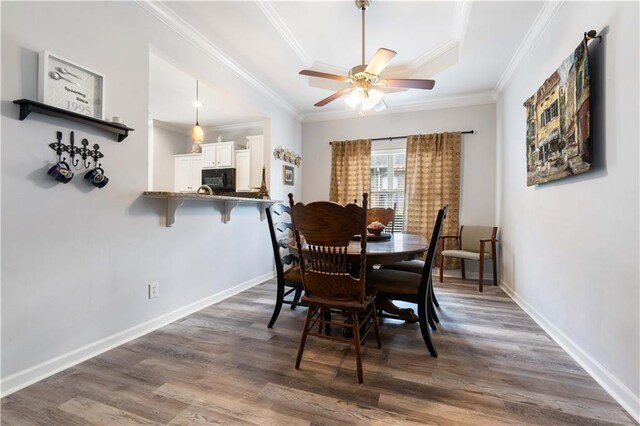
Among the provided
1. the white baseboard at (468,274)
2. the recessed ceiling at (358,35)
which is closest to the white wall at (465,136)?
the recessed ceiling at (358,35)

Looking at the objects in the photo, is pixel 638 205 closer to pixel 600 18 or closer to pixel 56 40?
pixel 600 18

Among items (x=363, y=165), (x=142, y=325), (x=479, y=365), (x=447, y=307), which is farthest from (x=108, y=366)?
(x=363, y=165)

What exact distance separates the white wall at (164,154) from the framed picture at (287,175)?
2.68m

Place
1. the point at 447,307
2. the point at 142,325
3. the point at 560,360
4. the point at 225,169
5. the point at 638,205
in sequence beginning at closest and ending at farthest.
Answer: the point at 638,205
the point at 560,360
the point at 142,325
the point at 447,307
the point at 225,169

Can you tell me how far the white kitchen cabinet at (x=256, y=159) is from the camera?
4.97 metres

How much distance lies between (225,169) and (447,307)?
4104 millimetres

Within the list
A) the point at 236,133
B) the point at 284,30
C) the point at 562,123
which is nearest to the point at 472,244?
the point at 562,123

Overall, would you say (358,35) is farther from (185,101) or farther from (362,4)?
(185,101)

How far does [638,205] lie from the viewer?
1385mm

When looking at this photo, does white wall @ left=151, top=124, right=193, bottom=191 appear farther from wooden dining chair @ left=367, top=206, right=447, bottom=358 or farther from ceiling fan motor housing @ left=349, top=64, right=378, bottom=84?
wooden dining chair @ left=367, top=206, right=447, bottom=358

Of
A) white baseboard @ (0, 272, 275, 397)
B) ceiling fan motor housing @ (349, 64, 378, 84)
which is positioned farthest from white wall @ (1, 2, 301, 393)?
ceiling fan motor housing @ (349, 64, 378, 84)

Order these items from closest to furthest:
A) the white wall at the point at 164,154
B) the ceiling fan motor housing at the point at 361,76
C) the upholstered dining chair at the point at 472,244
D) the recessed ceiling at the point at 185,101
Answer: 1. the ceiling fan motor housing at the point at 361,76
2. the recessed ceiling at the point at 185,101
3. the upholstered dining chair at the point at 472,244
4. the white wall at the point at 164,154

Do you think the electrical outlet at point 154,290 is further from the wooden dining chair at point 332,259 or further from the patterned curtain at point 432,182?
the patterned curtain at point 432,182

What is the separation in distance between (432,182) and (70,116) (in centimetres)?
408
